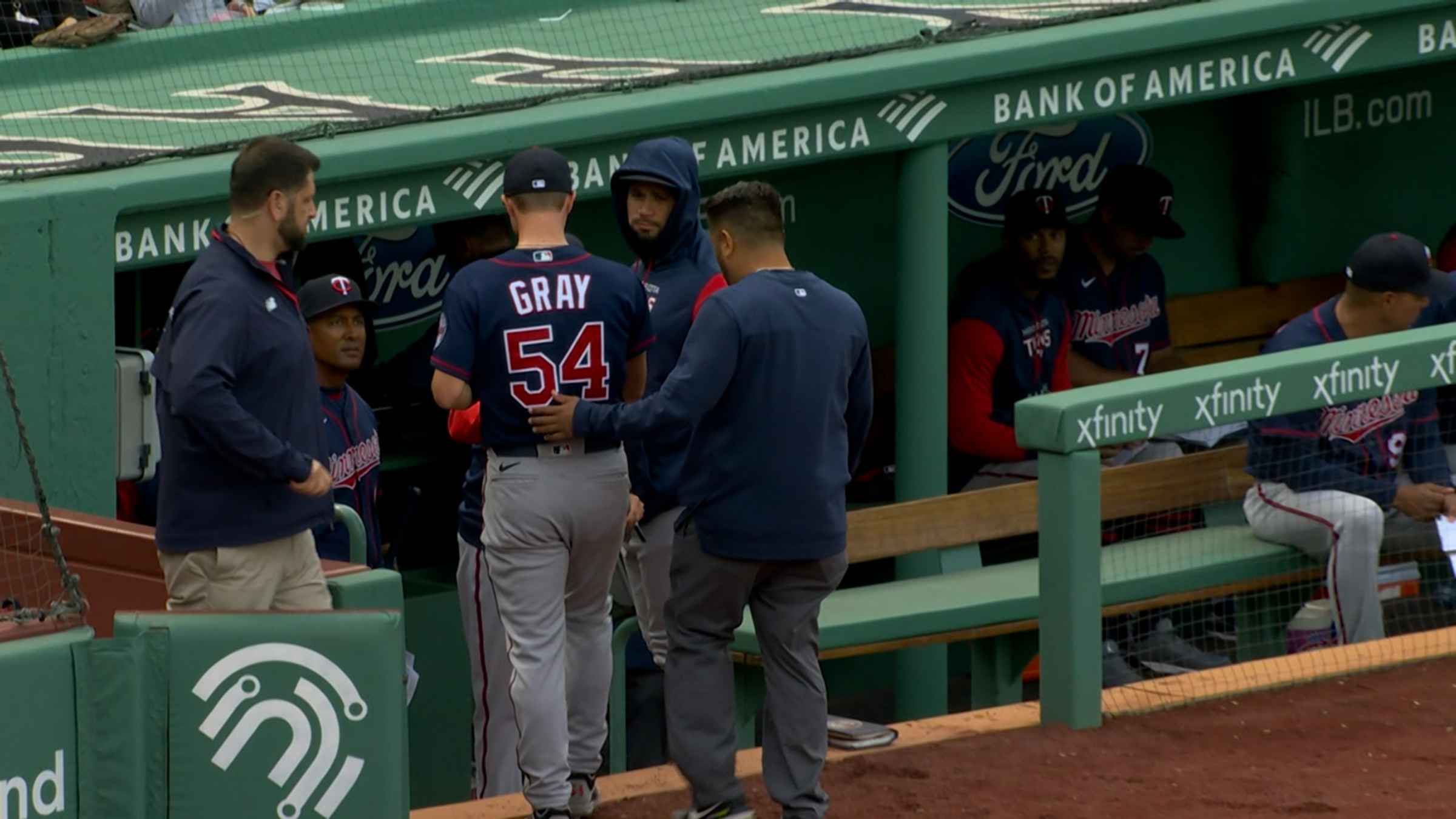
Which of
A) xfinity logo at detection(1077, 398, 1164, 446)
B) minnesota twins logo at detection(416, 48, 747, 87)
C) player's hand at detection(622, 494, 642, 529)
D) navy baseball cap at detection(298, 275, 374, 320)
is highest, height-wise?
minnesota twins logo at detection(416, 48, 747, 87)

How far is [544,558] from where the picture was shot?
4711mm

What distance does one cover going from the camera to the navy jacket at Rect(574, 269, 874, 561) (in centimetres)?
454

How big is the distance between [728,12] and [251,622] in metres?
4.09

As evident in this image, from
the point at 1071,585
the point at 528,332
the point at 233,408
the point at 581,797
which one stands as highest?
the point at 528,332

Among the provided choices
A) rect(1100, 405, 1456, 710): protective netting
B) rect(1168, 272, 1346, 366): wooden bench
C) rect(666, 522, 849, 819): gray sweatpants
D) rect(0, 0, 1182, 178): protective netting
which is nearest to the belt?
rect(666, 522, 849, 819): gray sweatpants

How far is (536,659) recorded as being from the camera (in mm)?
4676

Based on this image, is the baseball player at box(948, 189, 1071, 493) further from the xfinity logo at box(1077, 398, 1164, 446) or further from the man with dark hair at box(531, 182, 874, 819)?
the man with dark hair at box(531, 182, 874, 819)

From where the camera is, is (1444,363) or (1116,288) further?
(1116,288)

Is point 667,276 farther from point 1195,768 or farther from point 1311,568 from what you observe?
point 1311,568

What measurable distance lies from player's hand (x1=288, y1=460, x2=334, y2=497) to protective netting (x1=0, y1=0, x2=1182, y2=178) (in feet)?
5.09

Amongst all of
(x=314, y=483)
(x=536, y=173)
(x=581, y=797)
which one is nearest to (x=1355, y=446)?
(x=581, y=797)

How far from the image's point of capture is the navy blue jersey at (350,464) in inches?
225

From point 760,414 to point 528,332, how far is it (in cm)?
52

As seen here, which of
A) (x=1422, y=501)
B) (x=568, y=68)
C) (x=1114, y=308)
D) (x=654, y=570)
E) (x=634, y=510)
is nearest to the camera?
(x=634, y=510)
